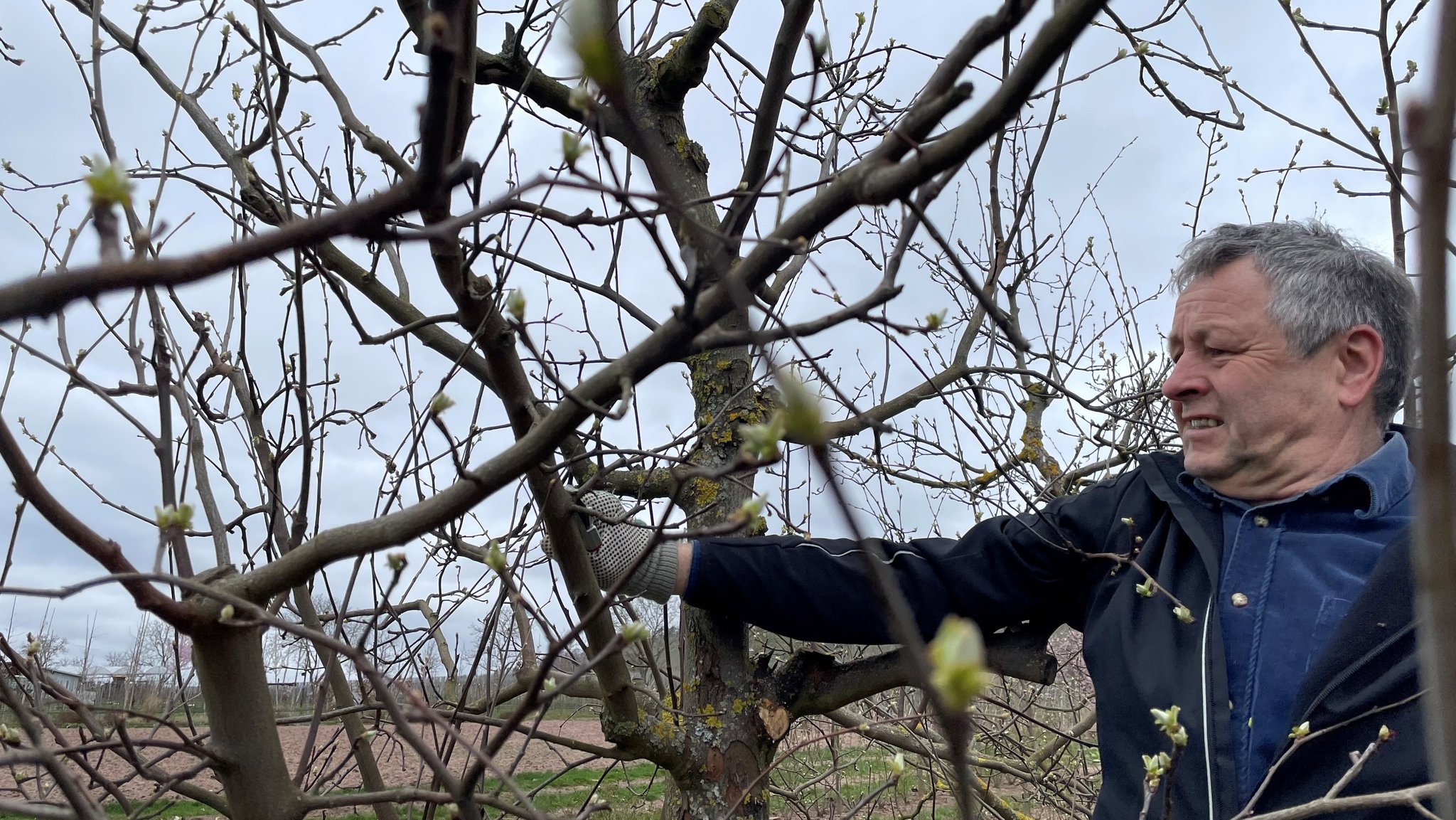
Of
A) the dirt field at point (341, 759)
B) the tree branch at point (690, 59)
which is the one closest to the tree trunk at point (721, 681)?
the dirt field at point (341, 759)

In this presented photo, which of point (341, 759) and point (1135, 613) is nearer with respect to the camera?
point (1135, 613)

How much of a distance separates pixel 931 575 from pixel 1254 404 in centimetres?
83

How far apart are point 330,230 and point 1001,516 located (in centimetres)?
207

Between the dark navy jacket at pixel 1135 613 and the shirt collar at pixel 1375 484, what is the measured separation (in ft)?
0.64

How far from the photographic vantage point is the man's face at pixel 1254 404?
85.7 inches

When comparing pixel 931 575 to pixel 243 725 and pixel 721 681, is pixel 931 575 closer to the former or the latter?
pixel 721 681

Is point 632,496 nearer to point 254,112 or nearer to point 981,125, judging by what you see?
point 254,112

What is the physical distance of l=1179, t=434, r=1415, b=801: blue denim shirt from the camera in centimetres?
186

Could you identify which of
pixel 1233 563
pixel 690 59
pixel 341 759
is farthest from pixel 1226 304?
pixel 341 759

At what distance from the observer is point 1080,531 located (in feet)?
7.75

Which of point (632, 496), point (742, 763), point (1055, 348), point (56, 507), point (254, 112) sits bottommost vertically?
point (742, 763)

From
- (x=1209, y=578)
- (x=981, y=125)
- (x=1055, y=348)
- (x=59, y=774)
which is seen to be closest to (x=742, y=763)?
(x=1209, y=578)

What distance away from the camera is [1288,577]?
6.55 ft

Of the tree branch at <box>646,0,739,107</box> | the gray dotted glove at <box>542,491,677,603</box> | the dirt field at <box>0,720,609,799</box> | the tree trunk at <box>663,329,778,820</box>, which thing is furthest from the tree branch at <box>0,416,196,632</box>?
the tree branch at <box>646,0,739,107</box>
